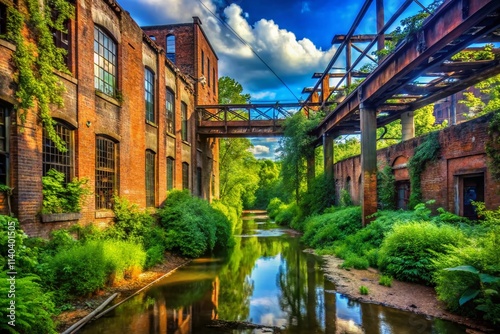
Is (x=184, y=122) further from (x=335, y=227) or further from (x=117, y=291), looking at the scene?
(x=117, y=291)

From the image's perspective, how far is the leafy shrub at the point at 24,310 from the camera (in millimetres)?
3988

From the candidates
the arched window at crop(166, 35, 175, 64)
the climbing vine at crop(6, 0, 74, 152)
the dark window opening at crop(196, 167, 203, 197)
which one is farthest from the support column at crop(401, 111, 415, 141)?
the climbing vine at crop(6, 0, 74, 152)

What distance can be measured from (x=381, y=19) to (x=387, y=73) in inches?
72.2

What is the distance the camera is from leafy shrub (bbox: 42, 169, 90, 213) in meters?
7.72

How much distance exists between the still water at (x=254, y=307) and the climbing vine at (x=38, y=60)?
4.40 meters

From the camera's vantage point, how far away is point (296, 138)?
21.4m

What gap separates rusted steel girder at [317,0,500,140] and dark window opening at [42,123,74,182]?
367 inches

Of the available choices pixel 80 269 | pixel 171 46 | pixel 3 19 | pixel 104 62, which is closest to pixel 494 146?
pixel 80 269

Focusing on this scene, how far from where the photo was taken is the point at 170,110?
54.7 ft

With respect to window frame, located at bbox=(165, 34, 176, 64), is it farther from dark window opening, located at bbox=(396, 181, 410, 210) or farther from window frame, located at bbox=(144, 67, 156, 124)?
dark window opening, located at bbox=(396, 181, 410, 210)

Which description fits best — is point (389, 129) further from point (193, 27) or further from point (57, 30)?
point (57, 30)

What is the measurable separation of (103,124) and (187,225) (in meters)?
4.77

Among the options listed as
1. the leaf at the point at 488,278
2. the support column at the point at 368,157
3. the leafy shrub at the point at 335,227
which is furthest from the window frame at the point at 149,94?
the leaf at the point at 488,278

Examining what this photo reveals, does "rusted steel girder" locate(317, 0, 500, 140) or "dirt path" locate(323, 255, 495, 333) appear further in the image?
"rusted steel girder" locate(317, 0, 500, 140)
